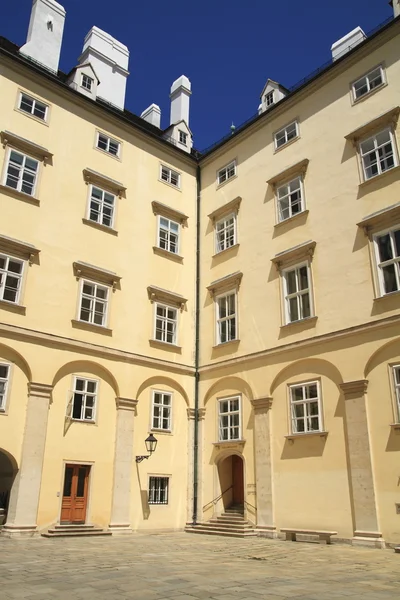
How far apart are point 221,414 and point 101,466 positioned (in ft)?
17.0

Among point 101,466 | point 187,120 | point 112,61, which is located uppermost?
point 112,61

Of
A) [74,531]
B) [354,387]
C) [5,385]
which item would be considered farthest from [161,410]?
[354,387]

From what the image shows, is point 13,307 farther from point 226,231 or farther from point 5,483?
point 226,231

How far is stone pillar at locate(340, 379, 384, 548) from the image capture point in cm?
1532

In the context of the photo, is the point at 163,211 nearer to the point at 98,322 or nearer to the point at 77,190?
the point at 77,190

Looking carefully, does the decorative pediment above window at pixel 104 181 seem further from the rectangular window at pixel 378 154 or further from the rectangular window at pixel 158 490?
the rectangular window at pixel 158 490

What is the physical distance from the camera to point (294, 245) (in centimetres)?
2042

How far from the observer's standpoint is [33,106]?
21.1 meters

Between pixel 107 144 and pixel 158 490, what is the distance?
14.7 meters

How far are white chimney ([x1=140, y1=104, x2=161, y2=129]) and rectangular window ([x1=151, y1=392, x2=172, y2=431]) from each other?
17704mm

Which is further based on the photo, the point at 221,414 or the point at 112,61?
the point at 112,61

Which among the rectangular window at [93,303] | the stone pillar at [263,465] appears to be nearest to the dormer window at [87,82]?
the rectangular window at [93,303]

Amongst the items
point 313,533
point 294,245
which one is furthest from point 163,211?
point 313,533

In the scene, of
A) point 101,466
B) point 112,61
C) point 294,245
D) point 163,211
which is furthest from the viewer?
point 112,61
